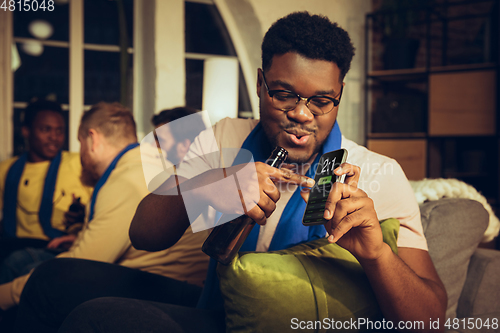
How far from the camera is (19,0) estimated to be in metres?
2.83

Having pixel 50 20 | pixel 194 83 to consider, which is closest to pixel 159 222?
pixel 194 83

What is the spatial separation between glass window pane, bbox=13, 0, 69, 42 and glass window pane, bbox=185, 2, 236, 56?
0.98 metres

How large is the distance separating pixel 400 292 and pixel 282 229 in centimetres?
29

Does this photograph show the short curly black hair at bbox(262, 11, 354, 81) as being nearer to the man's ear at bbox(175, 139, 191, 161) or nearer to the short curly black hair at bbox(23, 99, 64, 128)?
the man's ear at bbox(175, 139, 191, 161)

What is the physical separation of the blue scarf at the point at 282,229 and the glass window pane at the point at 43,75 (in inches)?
102

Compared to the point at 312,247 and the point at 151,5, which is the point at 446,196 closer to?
the point at 312,247

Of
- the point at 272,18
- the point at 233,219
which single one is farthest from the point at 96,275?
the point at 272,18

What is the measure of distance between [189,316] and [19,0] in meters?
3.02

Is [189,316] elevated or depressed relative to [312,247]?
depressed

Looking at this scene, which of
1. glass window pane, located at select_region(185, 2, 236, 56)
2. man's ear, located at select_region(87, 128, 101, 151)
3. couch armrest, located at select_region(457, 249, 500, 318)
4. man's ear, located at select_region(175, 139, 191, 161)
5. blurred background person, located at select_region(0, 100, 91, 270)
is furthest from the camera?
glass window pane, located at select_region(185, 2, 236, 56)

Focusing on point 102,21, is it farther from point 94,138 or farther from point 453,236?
point 453,236

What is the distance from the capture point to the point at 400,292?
2.49ft

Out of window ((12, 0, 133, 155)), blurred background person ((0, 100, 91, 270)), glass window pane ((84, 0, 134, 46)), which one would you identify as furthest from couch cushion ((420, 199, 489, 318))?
glass window pane ((84, 0, 134, 46))

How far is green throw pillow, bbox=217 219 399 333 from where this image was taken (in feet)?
2.27
